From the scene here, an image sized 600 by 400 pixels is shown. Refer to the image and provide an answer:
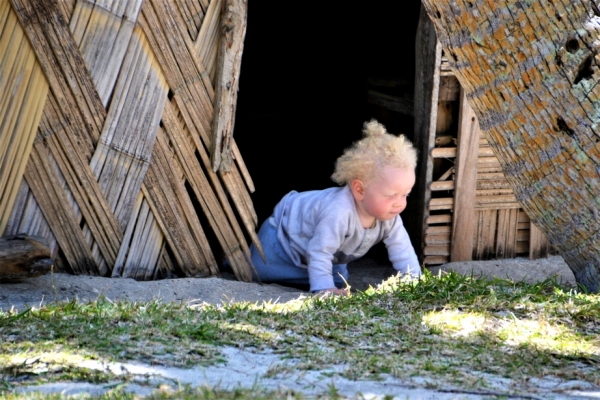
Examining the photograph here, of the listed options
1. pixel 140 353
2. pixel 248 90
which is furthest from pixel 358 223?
pixel 248 90

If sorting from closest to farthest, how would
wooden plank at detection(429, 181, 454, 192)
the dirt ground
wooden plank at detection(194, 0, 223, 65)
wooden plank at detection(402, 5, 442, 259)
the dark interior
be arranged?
1. the dirt ground
2. wooden plank at detection(194, 0, 223, 65)
3. wooden plank at detection(402, 5, 442, 259)
4. wooden plank at detection(429, 181, 454, 192)
5. the dark interior

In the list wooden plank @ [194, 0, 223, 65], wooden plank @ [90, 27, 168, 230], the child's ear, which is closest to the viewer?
wooden plank @ [90, 27, 168, 230]

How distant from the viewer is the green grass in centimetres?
313

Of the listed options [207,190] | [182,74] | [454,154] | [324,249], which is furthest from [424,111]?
[182,74]

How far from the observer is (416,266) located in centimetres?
607

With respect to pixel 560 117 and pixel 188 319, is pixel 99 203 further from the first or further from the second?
pixel 560 117

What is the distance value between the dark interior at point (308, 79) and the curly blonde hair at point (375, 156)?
2.23 m

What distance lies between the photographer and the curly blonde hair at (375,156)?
19.2ft

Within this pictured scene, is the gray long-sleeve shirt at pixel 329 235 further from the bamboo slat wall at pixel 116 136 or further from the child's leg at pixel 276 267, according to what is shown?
the bamboo slat wall at pixel 116 136

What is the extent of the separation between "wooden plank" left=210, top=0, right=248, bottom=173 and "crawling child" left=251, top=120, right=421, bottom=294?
92 centimetres

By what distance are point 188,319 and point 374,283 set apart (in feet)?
9.56

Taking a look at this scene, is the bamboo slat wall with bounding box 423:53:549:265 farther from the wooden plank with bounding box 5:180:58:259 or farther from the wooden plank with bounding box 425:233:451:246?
the wooden plank with bounding box 5:180:58:259

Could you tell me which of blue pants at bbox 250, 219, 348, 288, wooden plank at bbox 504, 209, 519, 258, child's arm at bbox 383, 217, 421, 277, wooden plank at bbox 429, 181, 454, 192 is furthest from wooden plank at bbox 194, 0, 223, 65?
wooden plank at bbox 504, 209, 519, 258

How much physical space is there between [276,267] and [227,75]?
1568 millimetres
